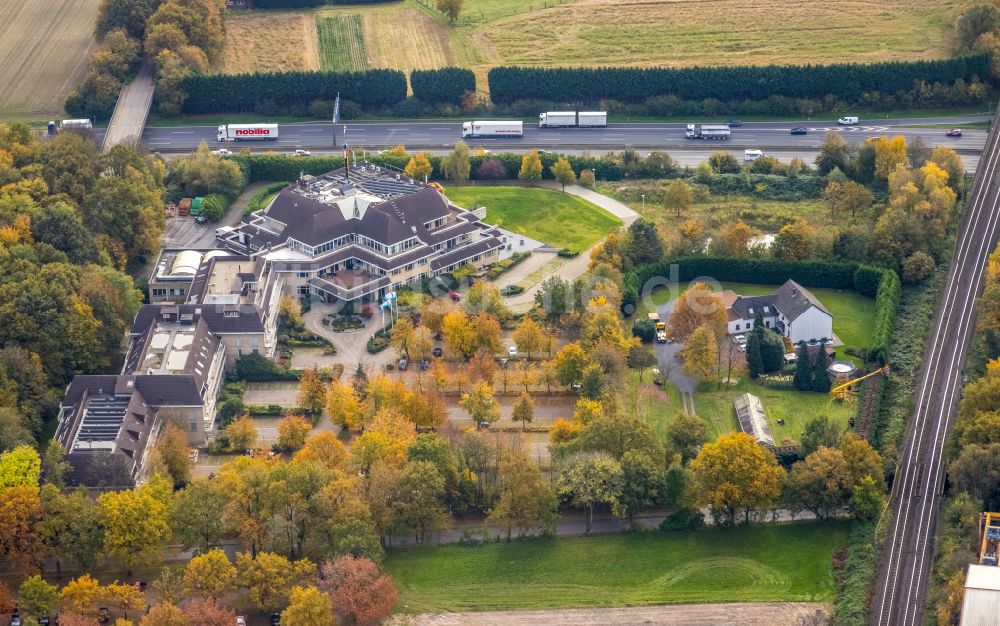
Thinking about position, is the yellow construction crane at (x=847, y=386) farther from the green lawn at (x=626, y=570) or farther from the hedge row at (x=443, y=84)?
the hedge row at (x=443, y=84)

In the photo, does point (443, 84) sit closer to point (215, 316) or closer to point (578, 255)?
point (578, 255)

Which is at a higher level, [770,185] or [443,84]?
[443,84]

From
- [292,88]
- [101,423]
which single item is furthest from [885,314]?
[292,88]

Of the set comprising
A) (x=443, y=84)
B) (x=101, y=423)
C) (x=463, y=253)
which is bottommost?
(x=101, y=423)

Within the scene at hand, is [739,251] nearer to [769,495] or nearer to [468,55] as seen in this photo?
[769,495]

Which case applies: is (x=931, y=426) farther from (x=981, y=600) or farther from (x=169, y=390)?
(x=169, y=390)

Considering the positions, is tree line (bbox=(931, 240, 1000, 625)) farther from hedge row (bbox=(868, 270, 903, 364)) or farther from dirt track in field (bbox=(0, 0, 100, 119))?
dirt track in field (bbox=(0, 0, 100, 119))

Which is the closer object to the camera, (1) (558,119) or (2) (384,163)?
(2) (384,163)

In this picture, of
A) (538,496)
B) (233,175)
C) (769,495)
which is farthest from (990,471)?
(233,175)

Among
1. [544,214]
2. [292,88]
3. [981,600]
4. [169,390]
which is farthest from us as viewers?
[292,88]

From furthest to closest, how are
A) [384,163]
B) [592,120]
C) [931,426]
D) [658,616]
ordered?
[592,120], [384,163], [931,426], [658,616]
